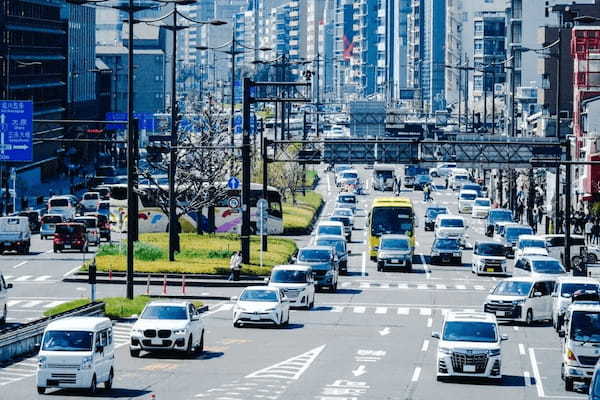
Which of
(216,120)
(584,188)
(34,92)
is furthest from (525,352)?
(34,92)

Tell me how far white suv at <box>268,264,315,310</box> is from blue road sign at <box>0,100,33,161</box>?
2076 centimetres

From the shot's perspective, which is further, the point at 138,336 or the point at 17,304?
the point at 17,304

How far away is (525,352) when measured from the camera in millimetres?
46781

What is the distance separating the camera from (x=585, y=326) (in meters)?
39.5

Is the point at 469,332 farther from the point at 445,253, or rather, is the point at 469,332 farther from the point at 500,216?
the point at 500,216

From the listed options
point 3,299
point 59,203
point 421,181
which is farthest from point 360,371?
point 421,181

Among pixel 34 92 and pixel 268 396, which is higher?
pixel 34 92

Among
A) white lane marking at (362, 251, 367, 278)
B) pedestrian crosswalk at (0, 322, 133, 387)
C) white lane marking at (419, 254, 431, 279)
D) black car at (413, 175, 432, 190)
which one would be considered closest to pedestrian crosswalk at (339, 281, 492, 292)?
white lane marking at (419, 254, 431, 279)

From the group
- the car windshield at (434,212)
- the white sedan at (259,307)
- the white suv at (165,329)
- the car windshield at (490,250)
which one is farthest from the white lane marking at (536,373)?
the car windshield at (434,212)

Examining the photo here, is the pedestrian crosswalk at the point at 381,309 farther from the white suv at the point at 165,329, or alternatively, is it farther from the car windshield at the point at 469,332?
the car windshield at the point at 469,332

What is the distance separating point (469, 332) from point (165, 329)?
747 centimetres

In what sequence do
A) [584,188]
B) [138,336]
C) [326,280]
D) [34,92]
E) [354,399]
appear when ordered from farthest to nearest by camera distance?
[34,92] < [584,188] < [326,280] < [138,336] < [354,399]

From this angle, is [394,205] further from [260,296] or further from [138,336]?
[138,336]

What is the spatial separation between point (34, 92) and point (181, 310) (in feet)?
355
